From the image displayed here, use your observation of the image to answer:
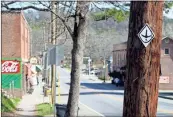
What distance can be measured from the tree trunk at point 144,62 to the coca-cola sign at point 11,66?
30.6 metres

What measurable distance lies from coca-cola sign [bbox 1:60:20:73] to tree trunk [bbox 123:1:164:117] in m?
30.6

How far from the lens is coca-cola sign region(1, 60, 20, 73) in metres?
34.8

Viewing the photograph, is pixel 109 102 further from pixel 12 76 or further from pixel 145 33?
pixel 145 33

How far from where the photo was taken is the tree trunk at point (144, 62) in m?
4.57

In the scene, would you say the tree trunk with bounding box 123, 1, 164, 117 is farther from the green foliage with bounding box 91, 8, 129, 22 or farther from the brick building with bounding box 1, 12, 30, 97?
the brick building with bounding box 1, 12, 30, 97

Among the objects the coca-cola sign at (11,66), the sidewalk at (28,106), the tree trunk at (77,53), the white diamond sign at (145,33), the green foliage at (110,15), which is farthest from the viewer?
the coca-cola sign at (11,66)

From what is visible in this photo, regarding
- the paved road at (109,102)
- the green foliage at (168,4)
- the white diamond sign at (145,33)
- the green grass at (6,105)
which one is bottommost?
the paved road at (109,102)

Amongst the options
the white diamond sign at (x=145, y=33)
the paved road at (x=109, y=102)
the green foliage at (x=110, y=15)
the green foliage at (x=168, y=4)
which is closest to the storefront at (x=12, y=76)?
the paved road at (x=109, y=102)

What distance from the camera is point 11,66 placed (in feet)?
116

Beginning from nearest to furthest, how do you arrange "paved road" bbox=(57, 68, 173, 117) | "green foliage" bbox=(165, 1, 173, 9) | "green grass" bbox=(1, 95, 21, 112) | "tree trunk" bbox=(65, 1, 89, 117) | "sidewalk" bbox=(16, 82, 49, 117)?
"green foliage" bbox=(165, 1, 173, 9) < "tree trunk" bbox=(65, 1, 89, 117) < "paved road" bbox=(57, 68, 173, 117) < "green grass" bbox=(1, 95, 21, 112) < "sidewalk" bbox=(16, 82, 49, 117)

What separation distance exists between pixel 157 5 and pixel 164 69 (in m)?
3.48

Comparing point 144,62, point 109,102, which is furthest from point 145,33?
point 109,102

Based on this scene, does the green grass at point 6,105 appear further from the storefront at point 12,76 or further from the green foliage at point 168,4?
the green foliage at point 168,4

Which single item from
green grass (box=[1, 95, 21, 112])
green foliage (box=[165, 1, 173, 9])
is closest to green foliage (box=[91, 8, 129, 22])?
green foliage (box=[165, 1, 173, 9])
